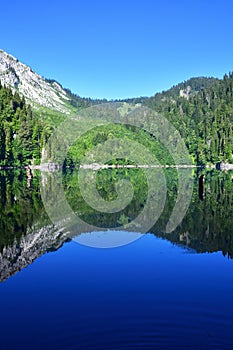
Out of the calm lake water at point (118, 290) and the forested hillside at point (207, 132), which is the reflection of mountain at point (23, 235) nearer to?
the calm lake water at point (118, 290)

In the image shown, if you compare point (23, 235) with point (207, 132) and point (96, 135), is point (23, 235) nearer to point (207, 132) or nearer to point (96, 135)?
point (96, 135)

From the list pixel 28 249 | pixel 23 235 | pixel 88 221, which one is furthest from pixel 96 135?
pixel 28 249

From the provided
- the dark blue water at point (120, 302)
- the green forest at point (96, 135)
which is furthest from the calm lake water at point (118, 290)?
the green forest at point (96, 135)

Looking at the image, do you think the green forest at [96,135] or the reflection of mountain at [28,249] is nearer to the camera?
the reflection of mountain at [28,249]

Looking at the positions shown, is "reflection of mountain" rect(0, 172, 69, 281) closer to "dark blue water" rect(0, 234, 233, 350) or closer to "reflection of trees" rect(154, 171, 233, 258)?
"dark blue water" rect(0, 234, 233, 350)

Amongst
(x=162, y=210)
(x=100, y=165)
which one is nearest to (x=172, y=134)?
(x=100, y=165)

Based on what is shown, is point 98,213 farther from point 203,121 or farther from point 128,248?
point 203,121
